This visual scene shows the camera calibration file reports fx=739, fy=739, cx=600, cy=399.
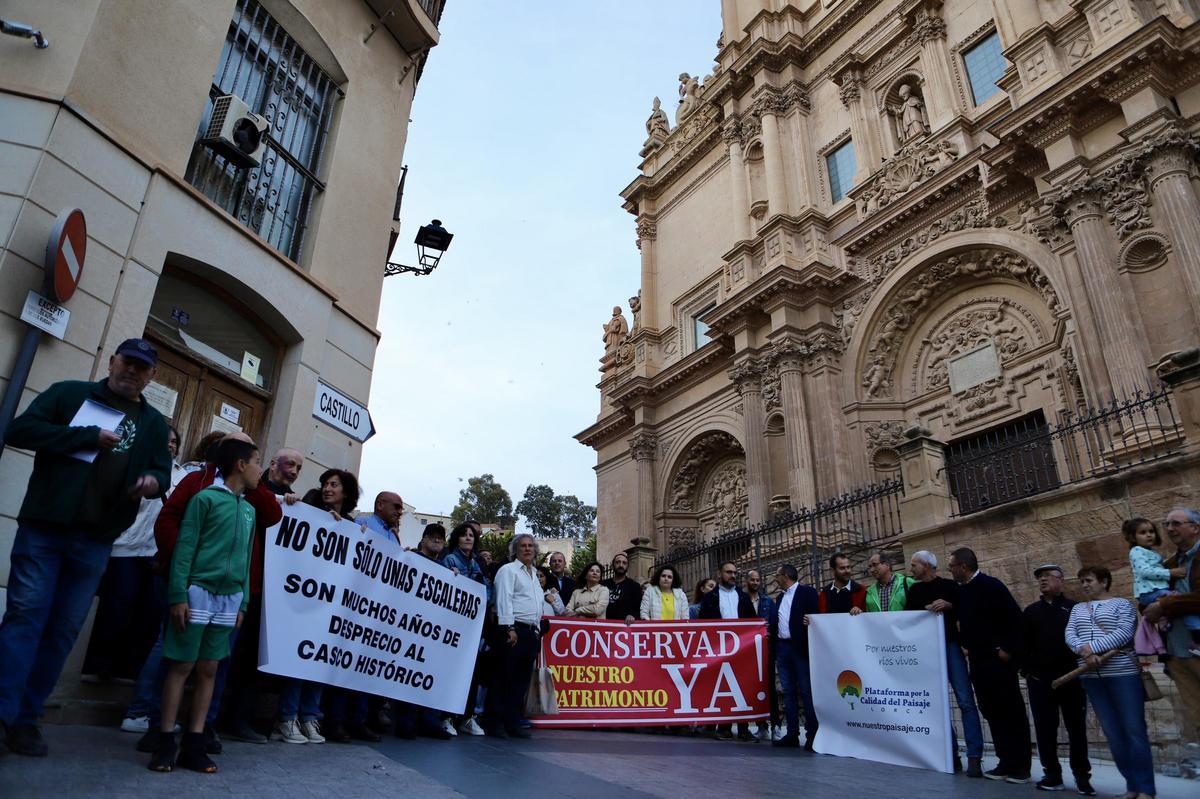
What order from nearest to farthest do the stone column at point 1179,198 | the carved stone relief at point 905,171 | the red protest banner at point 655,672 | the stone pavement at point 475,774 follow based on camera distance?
the stone pavement at point 475,774 < the red protest banner at point 655,672 < the stone column at point 1179,198 < the carved stone relief at point 905,171

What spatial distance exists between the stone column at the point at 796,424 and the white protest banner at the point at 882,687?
33.7 feet

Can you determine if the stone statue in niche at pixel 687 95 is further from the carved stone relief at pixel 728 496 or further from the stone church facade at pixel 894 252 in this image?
the carved stone relief at pixel 728 496

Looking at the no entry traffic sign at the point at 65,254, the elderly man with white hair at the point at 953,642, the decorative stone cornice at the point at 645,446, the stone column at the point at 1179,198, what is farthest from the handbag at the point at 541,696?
the decorative stone cornice at the point at 645,446

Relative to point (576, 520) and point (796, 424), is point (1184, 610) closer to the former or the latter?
point (796, 424)

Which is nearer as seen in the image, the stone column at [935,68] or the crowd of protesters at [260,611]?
the crowd of protesters at [260,611]

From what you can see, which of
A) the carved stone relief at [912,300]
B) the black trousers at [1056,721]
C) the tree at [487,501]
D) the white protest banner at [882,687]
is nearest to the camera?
the black trousers at [1056,721]

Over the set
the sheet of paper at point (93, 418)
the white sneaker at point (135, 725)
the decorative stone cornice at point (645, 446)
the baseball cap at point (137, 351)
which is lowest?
the white sneaker at point (135, 725)

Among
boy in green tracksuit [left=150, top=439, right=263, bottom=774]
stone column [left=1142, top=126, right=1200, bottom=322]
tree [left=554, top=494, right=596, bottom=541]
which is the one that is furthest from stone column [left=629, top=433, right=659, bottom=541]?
tree [left=554, top=494, right=596, bottom=541]

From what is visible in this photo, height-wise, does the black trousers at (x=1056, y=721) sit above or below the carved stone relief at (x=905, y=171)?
below

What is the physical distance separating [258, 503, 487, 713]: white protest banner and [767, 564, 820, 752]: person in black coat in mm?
3186

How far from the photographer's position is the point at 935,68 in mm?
19281

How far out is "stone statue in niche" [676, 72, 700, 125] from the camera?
1121 inches

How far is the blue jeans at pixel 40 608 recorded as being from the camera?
138 inches

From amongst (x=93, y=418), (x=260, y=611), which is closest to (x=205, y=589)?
(x=93, y=418)
